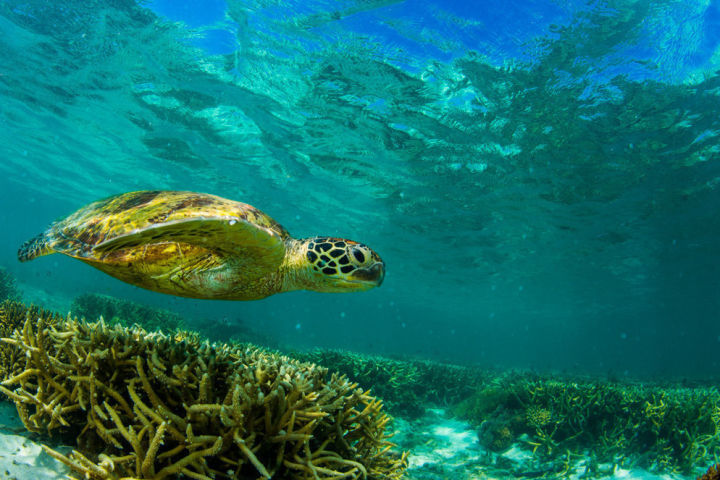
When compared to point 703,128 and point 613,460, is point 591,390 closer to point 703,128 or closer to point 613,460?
point 613,460

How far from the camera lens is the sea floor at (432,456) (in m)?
1.55

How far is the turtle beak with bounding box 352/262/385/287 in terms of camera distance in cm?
272

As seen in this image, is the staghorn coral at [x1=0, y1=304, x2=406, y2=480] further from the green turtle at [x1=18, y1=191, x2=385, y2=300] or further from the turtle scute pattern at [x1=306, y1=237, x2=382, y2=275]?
the turtle scute pattern at [x1=306, y1=237, x2=382, y2=275]

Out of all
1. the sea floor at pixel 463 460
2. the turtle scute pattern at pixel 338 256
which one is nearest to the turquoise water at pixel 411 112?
the turtle scute pattern at pixel 338 256

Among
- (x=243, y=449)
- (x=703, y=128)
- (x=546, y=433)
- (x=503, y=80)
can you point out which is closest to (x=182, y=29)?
(x=503, y=80)

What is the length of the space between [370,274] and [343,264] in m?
0.24

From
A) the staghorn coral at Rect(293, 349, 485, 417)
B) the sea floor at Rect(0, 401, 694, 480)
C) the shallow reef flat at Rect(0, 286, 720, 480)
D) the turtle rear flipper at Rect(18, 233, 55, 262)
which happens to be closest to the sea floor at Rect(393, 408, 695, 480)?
the sea floor at Rect(0, 401, 694, 480)

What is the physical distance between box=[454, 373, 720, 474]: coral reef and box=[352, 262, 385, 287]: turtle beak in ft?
15.0

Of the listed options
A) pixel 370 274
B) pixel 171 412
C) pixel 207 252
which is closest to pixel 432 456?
pixel 370 274

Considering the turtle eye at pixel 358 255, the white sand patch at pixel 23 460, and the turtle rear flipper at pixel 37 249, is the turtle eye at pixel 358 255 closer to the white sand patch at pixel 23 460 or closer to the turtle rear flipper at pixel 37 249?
the white sand patch at pixel 23 460

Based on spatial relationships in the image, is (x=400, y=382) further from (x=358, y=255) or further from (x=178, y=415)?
(x=178, y=415)

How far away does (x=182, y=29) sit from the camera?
9.88 metres

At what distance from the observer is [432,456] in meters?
5.41

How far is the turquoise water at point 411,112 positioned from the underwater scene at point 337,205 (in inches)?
3.3
